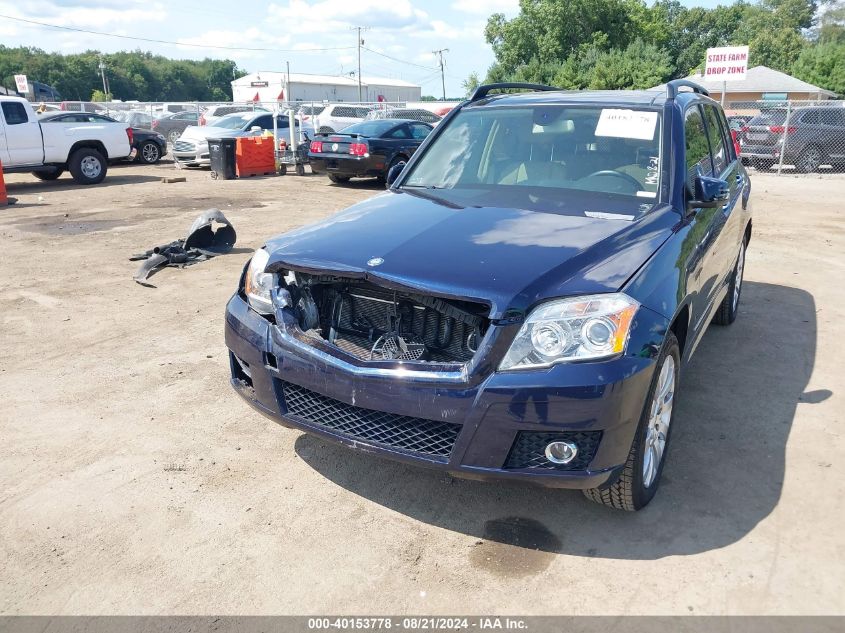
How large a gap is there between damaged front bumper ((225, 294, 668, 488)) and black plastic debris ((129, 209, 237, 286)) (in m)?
5.05

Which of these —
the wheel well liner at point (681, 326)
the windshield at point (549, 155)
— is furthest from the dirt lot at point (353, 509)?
the windshield at point (549, 155)

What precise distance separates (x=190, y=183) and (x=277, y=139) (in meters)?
4.04

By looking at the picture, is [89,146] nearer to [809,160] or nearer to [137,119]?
[137,119]

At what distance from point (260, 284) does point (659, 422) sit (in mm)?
1967

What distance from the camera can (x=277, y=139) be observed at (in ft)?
64.7

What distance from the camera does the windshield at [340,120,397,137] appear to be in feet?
51.1

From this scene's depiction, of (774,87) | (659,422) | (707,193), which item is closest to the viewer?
(659,422)

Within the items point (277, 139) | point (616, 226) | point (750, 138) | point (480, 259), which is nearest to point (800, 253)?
point (616, 226)

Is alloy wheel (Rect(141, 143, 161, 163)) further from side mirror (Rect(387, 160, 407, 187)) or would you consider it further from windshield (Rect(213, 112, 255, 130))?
side mirror (Rect(387, 160, 407, 187))

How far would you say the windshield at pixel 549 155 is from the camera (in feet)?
12.8

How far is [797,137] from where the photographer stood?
1822 cm

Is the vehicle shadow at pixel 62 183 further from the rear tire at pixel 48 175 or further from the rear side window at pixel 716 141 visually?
the rear side window at pixel 716 141

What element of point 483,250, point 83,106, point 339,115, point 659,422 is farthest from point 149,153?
point 659,422

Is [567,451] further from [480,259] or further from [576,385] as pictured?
[480,259]
